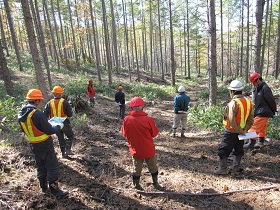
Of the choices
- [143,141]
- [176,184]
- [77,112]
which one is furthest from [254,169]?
[77,112]

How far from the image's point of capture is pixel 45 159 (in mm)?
4172

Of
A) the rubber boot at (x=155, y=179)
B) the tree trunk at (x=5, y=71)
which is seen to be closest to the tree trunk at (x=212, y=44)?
the rubber boot at (x=155, y=179)

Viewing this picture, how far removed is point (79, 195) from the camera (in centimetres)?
438

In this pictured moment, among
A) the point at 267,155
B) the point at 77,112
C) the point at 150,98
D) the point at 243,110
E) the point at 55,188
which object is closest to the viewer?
the point at 55,188

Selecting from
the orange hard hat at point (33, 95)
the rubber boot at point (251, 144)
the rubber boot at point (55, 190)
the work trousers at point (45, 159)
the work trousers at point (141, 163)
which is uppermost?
the orange hard hat at point (33, 95)

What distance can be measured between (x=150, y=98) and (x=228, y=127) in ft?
42.3

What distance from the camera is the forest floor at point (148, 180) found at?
4082 millimetres

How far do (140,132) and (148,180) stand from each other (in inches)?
59.4

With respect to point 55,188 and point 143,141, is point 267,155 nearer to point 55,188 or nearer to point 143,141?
point 143,141

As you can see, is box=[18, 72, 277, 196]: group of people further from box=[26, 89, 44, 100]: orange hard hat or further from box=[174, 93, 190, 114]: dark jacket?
box=[174, 93, 190, 114]: dark jacket

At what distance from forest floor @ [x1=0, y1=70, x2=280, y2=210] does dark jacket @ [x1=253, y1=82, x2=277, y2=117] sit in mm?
1137

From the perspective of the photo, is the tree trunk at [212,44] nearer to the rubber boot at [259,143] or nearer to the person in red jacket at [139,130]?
the rubber boot at [259,143]

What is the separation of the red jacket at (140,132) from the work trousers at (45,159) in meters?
1.53

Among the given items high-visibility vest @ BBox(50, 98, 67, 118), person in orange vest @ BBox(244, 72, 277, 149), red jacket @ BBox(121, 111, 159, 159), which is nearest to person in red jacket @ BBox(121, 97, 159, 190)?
red jacket @ BBox(121, 111, 159, 159)
